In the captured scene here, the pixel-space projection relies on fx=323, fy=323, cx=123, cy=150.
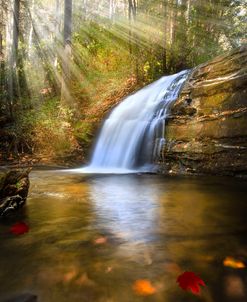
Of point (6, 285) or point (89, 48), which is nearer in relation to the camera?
point (6, 285)

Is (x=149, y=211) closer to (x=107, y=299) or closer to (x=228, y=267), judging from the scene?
(x=228, y=267)

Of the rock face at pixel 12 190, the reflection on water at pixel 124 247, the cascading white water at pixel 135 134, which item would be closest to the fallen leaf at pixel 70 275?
the reflection on water at pixel 124 247

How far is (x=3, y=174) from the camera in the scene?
4.38 meters

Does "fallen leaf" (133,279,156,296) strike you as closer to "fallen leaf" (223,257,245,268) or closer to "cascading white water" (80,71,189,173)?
"fallen leaf" (223,257,245,268)

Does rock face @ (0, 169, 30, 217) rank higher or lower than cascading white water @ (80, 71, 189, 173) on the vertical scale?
lower

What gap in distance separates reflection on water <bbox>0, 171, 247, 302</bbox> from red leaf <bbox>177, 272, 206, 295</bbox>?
0.16ft

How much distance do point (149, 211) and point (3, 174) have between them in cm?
215

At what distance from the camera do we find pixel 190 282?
8.19 feet

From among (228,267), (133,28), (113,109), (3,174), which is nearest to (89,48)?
(133,28)

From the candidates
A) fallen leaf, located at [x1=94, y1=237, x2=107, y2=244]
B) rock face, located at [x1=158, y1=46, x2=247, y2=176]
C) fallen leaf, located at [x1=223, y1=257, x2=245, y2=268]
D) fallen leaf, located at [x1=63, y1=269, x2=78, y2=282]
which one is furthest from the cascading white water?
fallen leaf, located at [x1=63, y1=269, x2=78, y2=282]

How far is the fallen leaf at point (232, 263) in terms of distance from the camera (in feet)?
9.13

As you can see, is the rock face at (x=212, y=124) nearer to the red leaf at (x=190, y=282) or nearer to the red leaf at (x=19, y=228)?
the red leaf at (x=19, y=228)

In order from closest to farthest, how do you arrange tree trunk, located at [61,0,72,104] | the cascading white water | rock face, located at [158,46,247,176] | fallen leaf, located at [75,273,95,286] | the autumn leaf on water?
fallen leaf, located at [75,273,95,286] → the autumn leaf on water → rock face, located at [158,46,247,176] → the cascading white water → tree trunk, located at [61,0,72,104]

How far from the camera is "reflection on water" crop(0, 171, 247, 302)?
2387 mm
